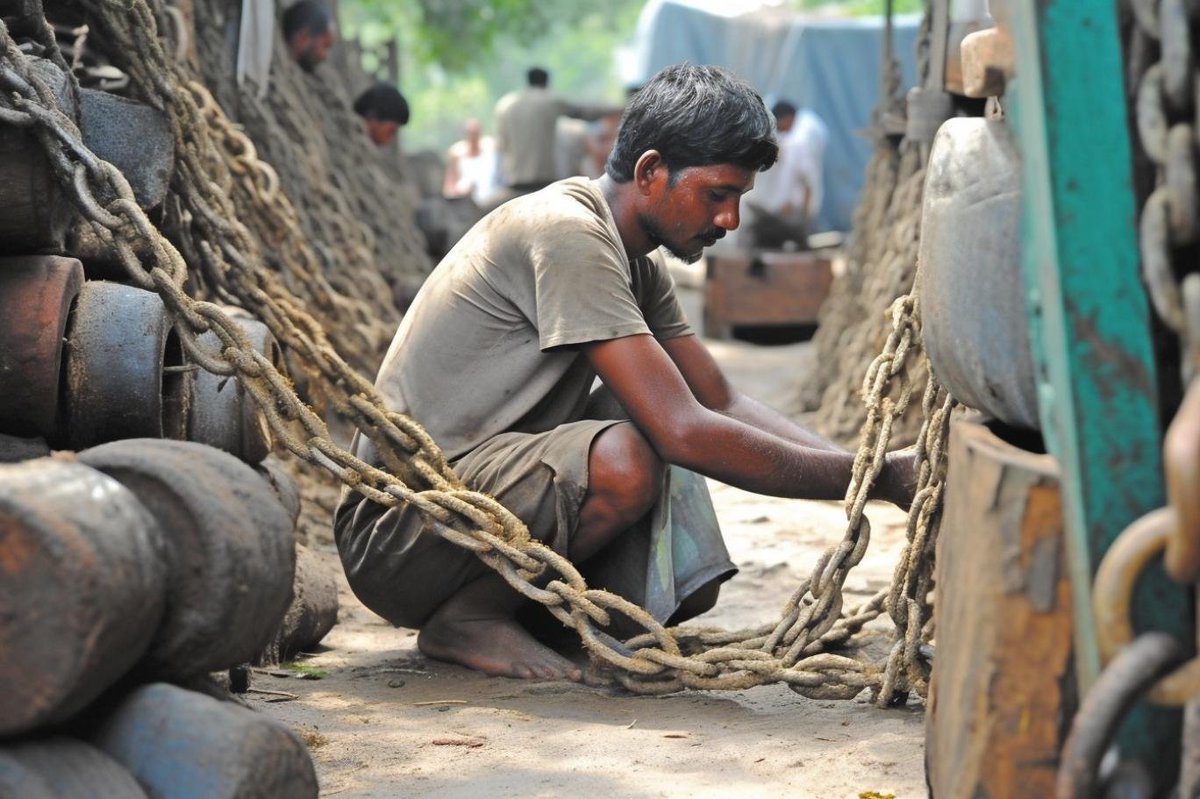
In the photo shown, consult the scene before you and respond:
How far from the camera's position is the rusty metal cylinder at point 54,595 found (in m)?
1.73

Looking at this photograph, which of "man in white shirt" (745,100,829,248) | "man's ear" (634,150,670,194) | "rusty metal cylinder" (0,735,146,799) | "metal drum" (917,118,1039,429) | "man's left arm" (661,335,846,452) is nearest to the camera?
"rusty metal cylinder" (0,735,146,799)

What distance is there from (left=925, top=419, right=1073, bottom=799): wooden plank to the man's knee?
1.31 metres

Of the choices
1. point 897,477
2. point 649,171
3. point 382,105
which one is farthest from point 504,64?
point 897,477

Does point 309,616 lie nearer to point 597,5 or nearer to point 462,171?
point 462,171

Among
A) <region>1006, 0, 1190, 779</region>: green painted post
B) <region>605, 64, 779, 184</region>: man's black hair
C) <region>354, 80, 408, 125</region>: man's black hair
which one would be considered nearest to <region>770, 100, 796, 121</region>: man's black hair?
<region>354, 80, 408, 125</region>: man's black hair

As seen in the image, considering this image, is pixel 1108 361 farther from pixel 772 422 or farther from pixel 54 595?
pixel 772 422

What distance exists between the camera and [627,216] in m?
3.41

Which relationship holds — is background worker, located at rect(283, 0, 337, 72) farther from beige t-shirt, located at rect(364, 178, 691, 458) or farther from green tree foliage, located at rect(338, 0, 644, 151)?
green tree foliage, located at rect(338, 0, 644, 151)

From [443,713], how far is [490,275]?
99 cm

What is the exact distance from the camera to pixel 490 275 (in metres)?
3.34

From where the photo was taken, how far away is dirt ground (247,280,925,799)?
2.41 metres

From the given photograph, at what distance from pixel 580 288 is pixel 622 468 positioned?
0.39m

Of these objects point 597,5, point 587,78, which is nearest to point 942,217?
point 597,5

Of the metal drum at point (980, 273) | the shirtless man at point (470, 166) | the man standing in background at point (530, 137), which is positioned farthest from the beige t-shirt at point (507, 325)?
the shirtless man at point (470, 166)
